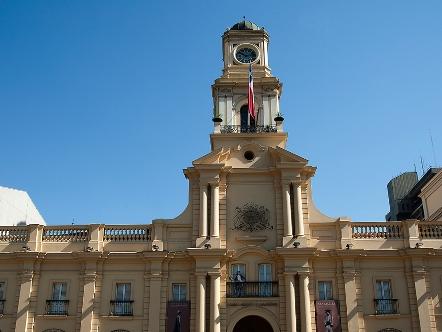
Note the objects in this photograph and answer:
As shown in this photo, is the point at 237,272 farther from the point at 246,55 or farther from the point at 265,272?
the point at 246,55

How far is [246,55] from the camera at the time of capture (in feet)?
127

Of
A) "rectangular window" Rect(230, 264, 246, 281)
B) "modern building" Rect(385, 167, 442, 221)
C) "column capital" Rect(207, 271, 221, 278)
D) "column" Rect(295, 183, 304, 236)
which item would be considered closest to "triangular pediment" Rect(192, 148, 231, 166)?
"column" Rect(295, 183, 304, 236)

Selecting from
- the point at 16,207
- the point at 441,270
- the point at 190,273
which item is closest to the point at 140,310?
the point at 190,273

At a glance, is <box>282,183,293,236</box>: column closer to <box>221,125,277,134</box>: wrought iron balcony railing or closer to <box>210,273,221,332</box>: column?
<box>221,125,277,134</box>: wrought iron balcony railing

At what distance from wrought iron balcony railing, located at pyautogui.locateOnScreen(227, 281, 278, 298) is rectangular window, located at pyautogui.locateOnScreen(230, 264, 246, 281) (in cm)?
36

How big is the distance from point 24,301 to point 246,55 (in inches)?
828

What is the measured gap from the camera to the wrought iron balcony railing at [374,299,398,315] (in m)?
30.8

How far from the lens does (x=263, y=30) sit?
38875 millimetres

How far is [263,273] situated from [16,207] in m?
27.8

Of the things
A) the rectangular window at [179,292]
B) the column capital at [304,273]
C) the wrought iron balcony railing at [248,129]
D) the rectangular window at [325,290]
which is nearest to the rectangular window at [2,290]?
the rectangular window at [179,292]

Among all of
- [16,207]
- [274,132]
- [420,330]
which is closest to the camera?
[420,330]

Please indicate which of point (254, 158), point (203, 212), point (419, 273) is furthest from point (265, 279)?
point (419, 273)

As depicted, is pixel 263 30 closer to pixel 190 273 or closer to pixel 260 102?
pixel 260 102

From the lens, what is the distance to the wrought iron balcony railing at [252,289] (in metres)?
31.0
